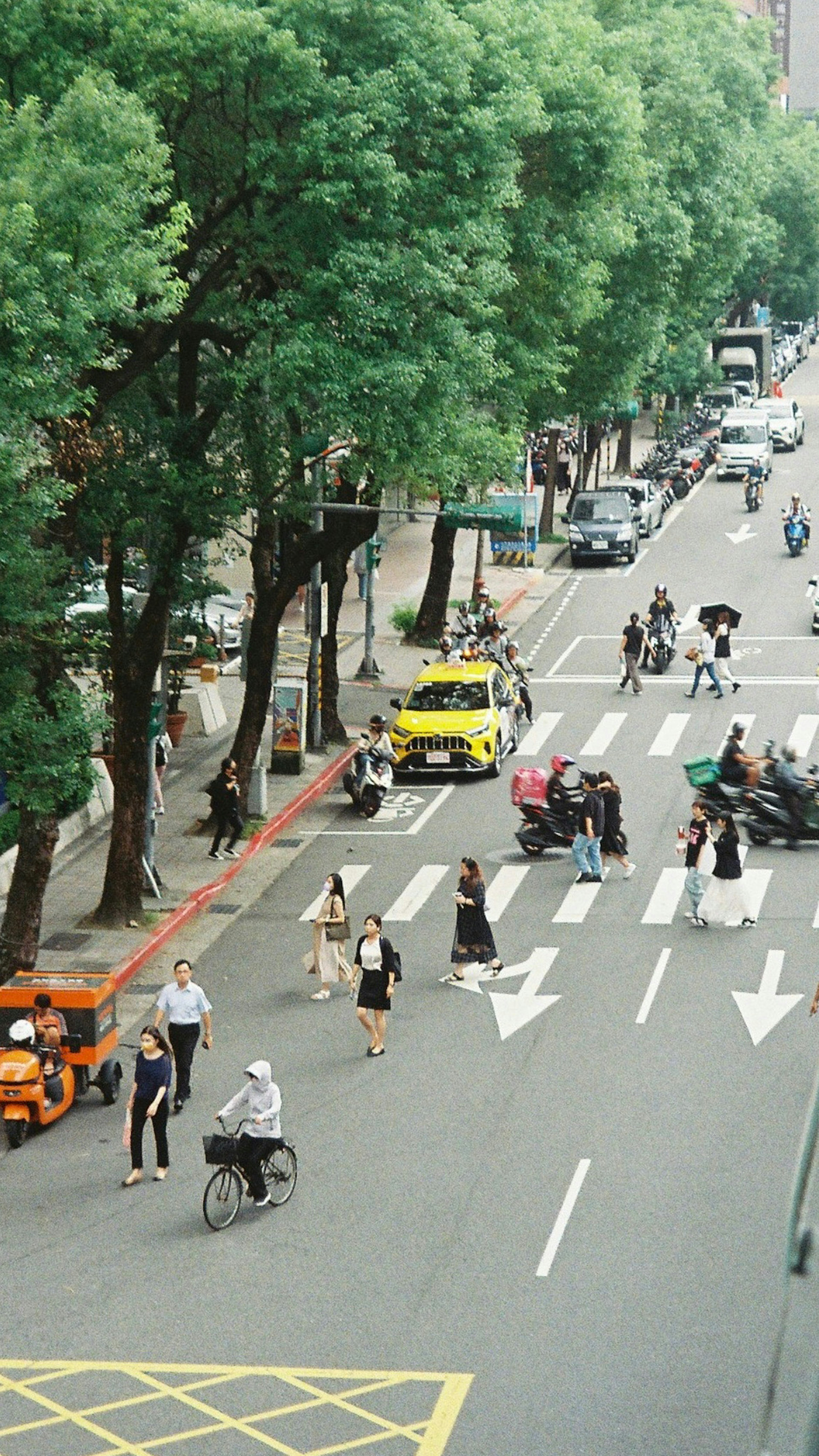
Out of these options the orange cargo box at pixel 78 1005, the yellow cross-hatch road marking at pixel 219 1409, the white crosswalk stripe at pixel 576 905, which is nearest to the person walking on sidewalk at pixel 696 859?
the white crosswalk stripe at pixel 576 905

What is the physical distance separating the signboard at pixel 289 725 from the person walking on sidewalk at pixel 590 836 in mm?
7196

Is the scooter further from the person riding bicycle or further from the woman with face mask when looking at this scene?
the person riding bicycle

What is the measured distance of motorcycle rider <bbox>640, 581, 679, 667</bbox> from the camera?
40250mm

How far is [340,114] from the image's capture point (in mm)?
24000

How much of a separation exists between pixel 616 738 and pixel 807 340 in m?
90.2

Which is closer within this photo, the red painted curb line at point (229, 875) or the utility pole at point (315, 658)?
the red painted curb line at point (229, 875)

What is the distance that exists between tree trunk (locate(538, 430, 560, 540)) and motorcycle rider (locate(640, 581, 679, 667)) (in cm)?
1508

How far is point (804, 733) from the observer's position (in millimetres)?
34844

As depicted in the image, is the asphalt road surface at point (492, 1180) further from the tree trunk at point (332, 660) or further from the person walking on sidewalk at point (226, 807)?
the tree trunk at point (332, 660)

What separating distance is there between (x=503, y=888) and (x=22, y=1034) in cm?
937

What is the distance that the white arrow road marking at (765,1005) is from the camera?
21.4m

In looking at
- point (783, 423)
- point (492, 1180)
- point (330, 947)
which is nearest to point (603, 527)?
point (783, 423)

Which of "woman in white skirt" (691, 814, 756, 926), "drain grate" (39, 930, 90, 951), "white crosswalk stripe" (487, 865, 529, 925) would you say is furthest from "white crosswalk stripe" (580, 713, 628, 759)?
"drain grate" (39, 930, 90, 951)

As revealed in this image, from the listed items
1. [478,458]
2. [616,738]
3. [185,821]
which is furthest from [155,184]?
[616,738]
